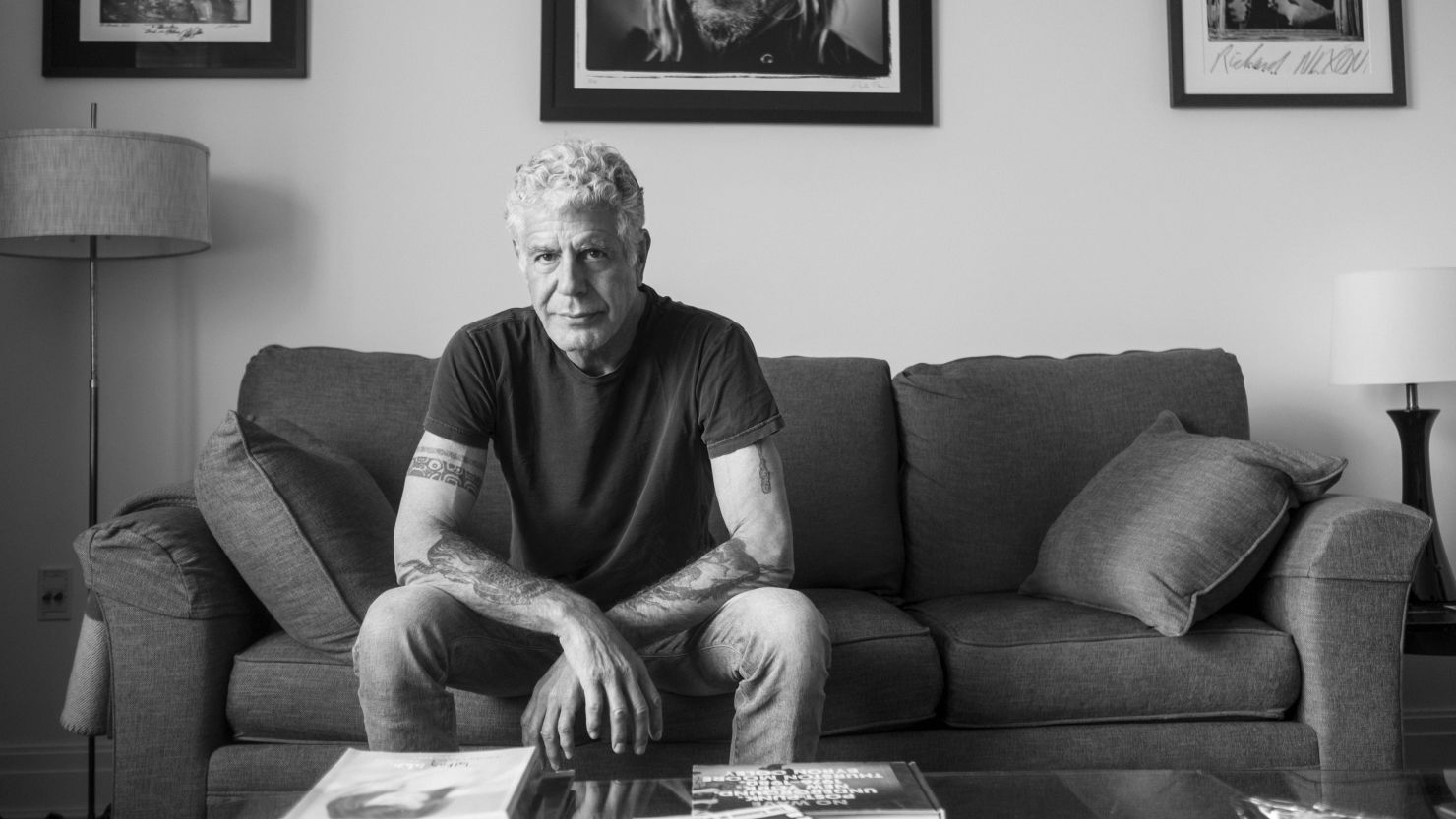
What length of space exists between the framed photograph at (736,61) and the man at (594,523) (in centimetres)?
102

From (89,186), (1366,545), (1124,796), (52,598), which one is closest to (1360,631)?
(1366,545)

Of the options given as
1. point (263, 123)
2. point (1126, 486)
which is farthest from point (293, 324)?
point (1126, 486)

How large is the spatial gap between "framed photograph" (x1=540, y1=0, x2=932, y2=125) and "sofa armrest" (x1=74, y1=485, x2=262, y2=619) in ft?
4.42

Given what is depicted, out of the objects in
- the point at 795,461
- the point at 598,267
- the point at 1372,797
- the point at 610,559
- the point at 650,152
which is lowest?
the point at 1372,797

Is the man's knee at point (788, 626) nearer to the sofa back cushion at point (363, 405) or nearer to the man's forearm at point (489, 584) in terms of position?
the man's forearm at point (489, 584)

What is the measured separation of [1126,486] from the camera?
2.17 m

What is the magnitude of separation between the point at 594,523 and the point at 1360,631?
1202mm

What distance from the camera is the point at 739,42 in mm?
2805

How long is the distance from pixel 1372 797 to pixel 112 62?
2779 millimetres

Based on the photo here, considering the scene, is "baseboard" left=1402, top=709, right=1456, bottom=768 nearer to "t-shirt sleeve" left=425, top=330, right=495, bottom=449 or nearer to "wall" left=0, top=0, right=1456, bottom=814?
"wall" left=0, top=0, right=1456, bottom=814

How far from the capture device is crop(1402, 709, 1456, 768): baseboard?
2.82 metres

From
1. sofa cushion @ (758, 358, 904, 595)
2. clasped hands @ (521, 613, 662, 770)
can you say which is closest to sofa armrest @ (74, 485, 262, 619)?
clasped hands @ (521, 613, 662, 770)

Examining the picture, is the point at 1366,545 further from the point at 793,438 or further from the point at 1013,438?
the point at 793,438

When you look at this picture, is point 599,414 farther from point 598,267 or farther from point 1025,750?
point 1025,750
